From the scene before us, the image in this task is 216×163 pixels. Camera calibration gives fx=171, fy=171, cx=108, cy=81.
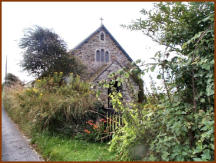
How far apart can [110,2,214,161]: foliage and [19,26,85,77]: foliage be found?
25.9 ft

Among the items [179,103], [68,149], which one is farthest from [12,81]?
[179,103]

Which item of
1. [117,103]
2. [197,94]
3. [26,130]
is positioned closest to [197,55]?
[197,94]

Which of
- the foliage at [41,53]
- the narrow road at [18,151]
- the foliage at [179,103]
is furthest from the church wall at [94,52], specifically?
the foliage at [179,103]

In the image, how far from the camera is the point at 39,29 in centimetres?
1032

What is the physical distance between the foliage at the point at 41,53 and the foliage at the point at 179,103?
25.9ft

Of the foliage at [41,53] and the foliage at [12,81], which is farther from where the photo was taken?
the foliage at [12,81]

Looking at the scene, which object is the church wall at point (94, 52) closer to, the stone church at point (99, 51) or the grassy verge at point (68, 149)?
the stone church at point (99, 51)

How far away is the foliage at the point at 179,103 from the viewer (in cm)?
225

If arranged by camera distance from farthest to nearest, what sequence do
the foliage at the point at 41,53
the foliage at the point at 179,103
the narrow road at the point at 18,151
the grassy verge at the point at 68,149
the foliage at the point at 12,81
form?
the foliage at the point at 12,81 < the foliage at the point at 41,53 < the narrow road at the point at 18,151 < the grassy verge at the point at 68,149 < the foliage at the point at 179,103

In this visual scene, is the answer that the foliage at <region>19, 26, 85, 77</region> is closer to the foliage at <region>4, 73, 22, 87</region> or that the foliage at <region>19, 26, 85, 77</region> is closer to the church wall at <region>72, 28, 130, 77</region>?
the foliage at <region>4, 73, 22, 87</region>

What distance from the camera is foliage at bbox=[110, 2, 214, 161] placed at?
7.38 ft

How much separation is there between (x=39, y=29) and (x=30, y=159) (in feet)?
28.6

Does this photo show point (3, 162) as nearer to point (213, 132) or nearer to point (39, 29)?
point (213, 132)

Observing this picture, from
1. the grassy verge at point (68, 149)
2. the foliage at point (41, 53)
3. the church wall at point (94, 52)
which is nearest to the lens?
the grassy verge at point (68, 149)
